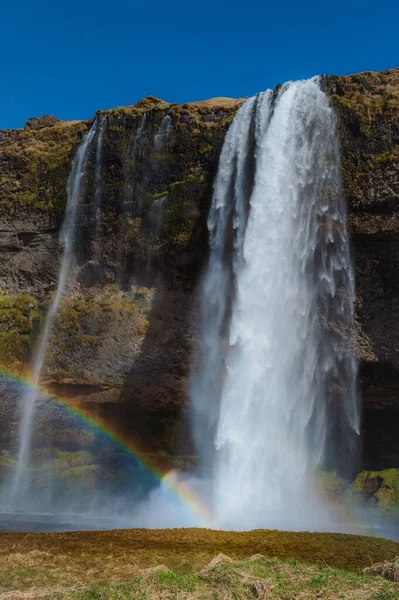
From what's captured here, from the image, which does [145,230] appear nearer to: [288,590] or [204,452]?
[204,452]

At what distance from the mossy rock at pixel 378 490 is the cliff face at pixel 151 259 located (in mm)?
1000

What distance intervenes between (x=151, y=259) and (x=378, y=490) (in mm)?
15786

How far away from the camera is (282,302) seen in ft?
82.7

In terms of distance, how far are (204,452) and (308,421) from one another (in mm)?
5680

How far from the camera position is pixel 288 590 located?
8797 mm

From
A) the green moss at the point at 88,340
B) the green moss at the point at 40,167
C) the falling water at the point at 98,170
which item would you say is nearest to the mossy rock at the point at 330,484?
the green moss at the point at 88,340

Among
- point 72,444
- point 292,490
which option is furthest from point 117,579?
point 72,444

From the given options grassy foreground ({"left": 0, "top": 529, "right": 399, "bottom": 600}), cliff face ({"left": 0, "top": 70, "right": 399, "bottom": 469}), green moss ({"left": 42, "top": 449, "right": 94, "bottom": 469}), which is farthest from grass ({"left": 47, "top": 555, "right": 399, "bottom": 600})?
green moss ({"left": 42, "top": 449, "right": 94, "bottom": 469})

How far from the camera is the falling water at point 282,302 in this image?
23.7 meters

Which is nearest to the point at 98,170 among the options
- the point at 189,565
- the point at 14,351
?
the point at 14,351

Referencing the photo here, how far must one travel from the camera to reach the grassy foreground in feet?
28.5

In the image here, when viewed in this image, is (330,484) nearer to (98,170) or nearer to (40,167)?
(98,170)

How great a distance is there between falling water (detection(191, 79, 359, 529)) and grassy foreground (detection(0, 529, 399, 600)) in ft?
29.8

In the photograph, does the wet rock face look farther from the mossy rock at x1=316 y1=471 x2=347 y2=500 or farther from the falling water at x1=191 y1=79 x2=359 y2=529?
the mossy rock at x1=316 y1=471 x2=347 y2=500
